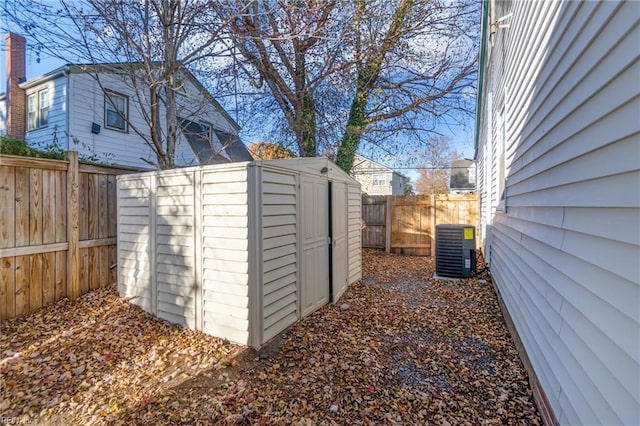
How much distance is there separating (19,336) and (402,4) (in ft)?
30.5

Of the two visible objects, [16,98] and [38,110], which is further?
[16,98]

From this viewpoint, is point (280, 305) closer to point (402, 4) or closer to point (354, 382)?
point (354, 382)

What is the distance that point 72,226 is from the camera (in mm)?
4434

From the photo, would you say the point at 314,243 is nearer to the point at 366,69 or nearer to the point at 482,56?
the point at 366,69

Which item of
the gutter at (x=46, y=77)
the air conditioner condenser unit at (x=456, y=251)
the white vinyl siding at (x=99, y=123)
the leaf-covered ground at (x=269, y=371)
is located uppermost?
the gutter at (x=46, y=77)

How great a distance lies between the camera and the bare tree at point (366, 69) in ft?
23.4

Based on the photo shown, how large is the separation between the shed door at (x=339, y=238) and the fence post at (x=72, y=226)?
12.5 ft

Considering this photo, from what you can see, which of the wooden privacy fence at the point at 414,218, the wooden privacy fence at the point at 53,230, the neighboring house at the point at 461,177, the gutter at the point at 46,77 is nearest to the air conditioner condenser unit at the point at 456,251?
the wooden privacy fence at the point at 414,218

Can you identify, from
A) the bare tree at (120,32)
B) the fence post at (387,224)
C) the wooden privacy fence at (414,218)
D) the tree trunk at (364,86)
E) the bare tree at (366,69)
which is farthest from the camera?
the fence post at (387,224)

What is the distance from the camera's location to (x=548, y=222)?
2.29 meters

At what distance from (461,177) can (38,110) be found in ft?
72.5

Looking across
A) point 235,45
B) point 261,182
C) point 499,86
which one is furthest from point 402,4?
point 261,182

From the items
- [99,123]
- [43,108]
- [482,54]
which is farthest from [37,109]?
[482,54]

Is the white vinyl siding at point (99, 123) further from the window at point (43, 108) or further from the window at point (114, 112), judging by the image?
the window at point (43, 108)
